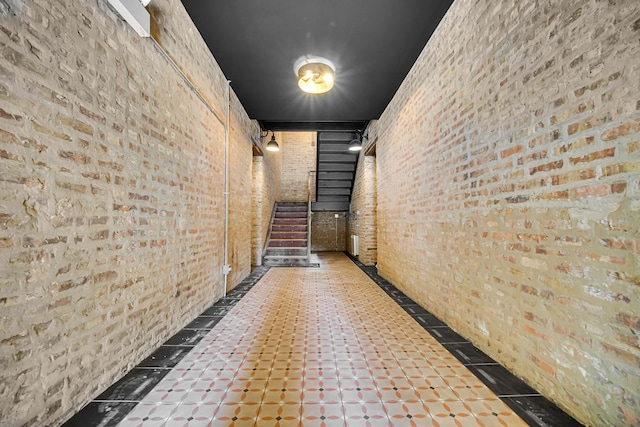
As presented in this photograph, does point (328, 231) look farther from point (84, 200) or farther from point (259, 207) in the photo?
point (84, 200)

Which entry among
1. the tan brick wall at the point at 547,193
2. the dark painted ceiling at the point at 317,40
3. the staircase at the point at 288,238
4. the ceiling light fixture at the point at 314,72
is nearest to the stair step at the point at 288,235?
the staircase at the point at 288,238

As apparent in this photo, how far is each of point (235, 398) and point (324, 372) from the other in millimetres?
612

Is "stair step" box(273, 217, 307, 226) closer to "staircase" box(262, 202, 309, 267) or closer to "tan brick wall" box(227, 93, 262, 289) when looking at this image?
"staircase" box(262, 202, 309, 267)

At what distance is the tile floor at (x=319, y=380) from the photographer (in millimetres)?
1393

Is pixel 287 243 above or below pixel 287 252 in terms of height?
above

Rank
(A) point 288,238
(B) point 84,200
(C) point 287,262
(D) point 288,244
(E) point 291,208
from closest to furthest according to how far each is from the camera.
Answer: (B) point 84,200
(C) point 287,262
(D) point 288,244
(A) point 288,238
(E) point 291,208

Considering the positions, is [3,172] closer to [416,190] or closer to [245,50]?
[245,50]

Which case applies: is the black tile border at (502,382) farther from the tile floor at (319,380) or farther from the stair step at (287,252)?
the stair step at (287,252)

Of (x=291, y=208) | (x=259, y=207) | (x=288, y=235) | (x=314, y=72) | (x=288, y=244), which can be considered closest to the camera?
(x=314, y=72)

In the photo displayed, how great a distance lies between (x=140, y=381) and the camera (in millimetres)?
1697

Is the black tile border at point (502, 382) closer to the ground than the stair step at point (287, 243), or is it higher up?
closer to the ground

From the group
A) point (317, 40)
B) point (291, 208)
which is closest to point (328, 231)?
point (291, 208)

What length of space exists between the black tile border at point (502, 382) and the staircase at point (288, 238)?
160 inches

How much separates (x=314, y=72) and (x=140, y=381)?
3.59m
